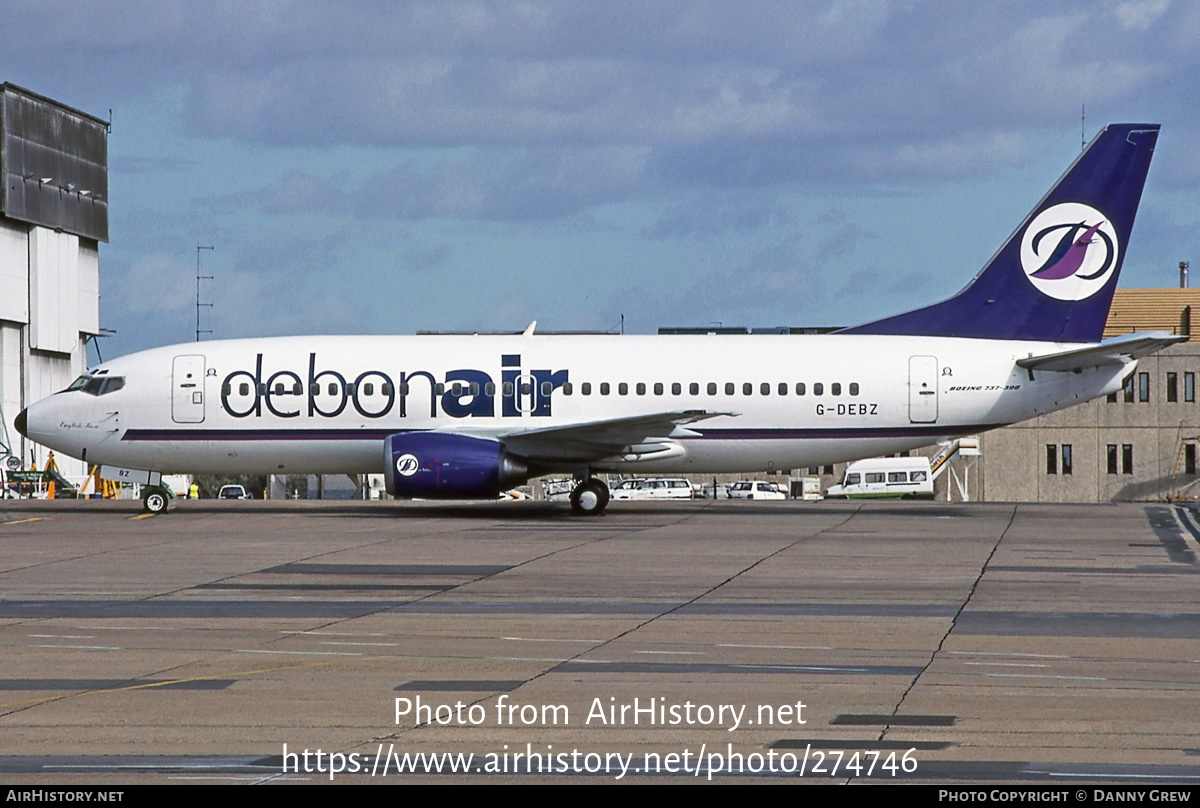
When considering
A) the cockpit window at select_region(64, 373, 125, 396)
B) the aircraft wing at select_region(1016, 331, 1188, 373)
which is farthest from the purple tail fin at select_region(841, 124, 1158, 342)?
the cockpit window at select_region(64, 373, 125, 396)

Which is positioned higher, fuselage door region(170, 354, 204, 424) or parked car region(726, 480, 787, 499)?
fuselage door region(170, 354, 204, 424)

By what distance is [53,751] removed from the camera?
10852 millimetres

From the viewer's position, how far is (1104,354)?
114 ft

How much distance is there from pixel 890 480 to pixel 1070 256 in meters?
46.0

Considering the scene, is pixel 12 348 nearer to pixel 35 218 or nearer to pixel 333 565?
pixel 35 218

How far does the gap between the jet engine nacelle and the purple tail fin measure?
1159 centimetres

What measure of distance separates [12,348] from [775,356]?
5612 cm

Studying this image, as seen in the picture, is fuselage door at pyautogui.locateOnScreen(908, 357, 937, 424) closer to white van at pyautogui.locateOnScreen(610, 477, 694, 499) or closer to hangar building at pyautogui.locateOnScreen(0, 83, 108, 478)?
white van at pyautogui.locateOnScreen(610, 477, 694, 499)

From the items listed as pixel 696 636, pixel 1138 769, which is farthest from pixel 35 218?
pixel 1138 769

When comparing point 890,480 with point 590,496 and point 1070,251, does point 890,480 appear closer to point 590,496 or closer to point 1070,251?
point 1070,251

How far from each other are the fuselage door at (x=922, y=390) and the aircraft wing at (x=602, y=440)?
4.29 m

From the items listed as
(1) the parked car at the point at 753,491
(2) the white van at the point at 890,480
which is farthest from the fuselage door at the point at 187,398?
(1) the parked car at the point at 753,491

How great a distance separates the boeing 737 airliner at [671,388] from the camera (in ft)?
118

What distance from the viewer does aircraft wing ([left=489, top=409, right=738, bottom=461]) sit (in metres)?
34.6
